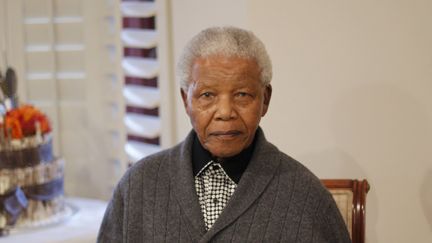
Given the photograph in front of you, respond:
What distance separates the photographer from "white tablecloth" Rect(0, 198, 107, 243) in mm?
2258

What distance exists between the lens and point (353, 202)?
1898 mm

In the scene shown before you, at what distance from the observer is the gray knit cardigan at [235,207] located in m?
1.58

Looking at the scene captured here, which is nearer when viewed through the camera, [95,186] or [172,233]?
[172,233]

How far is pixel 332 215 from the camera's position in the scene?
161 centimetres

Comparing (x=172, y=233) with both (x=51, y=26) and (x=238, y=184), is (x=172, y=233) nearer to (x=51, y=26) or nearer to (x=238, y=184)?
(x=238, y=184)

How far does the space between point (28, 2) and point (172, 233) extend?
1538mm

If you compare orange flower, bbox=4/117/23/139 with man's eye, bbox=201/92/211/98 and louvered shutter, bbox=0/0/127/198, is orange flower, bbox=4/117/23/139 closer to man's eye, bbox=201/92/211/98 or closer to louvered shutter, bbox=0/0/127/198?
louvered shutter, bbox=0/0/127/198

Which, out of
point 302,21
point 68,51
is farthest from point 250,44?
point 68,51

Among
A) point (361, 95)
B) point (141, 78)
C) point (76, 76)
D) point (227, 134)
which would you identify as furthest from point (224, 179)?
point (76, 76)

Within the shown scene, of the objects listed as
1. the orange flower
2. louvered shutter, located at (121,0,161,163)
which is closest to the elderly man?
the orange flower

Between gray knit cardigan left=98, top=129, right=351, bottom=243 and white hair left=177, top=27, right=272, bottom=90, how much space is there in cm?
20

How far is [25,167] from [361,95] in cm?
101

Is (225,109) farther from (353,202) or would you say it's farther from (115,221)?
(353,202)

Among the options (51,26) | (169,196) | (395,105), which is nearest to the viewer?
(169,196)
